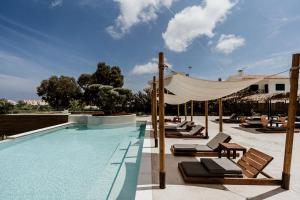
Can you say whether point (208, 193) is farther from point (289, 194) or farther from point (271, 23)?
point (271, 23)

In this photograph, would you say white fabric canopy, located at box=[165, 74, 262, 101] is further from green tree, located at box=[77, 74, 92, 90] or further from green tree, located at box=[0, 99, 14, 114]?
green tree, located at box=[77, 74, 92, 90]

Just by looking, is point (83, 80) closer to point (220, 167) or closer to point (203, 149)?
point (203, 149)

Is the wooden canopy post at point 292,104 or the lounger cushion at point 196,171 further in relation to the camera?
the lounger cushion at point 196,171

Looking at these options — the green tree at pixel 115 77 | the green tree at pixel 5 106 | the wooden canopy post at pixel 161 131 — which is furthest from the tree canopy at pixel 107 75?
the wooden canopy post at pixel 161 131

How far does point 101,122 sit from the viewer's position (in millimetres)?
18141

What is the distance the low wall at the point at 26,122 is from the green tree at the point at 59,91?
22.1 metres

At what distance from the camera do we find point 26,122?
2048 cm

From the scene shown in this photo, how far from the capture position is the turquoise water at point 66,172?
511cm

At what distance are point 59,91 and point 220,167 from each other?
4249cm

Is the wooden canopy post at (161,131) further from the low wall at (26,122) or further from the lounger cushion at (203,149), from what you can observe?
the low wall at (26,122)

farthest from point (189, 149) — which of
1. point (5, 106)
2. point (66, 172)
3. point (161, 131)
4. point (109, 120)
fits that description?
point (5, 106)

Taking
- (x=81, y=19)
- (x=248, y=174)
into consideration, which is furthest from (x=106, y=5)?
(x=248, y=174)

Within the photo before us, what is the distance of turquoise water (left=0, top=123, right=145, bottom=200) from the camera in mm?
5113

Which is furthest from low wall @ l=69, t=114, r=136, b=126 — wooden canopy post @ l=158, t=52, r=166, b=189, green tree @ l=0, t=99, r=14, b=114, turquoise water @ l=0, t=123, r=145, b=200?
wooden canopy post @ l=158, t=52, r=166, b=189
